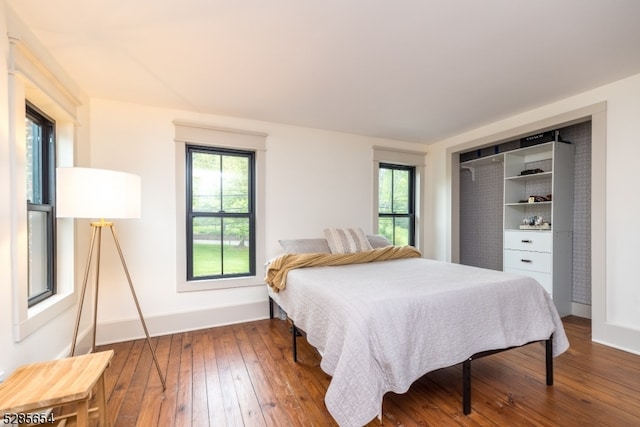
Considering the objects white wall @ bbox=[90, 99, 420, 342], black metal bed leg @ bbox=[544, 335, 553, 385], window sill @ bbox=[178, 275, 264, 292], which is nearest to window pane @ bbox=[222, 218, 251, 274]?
window sill @ bbox=[178, 275, 264, 292]

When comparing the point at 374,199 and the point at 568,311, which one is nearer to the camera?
the point at 568,311

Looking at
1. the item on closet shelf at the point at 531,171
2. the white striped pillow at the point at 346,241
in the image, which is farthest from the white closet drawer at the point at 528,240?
the white striped pillow at the point at 346,241

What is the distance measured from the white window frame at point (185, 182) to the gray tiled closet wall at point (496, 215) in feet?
10.6

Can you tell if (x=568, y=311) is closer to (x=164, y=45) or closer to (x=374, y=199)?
(x=374, y=199)

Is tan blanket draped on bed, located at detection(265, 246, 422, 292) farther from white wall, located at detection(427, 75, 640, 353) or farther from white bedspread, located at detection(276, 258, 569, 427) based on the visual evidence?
white wall, located at detection(427, 75, 640, 353)

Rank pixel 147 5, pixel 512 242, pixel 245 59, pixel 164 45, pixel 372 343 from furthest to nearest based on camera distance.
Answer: pixel 512 242 < pixel 245 59 < pixel 164 45 < pixel 147 5 < pixel 372 343

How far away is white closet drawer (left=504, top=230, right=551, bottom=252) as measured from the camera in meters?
3.19

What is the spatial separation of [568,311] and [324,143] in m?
3.54

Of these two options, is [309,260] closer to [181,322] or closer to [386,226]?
[181,322]

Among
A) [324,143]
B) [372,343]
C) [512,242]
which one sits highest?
[324,143]

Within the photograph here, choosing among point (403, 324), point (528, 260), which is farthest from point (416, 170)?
point (403, 324)

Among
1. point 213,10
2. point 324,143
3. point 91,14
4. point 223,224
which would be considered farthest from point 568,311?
point 91,14

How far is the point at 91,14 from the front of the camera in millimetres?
1640

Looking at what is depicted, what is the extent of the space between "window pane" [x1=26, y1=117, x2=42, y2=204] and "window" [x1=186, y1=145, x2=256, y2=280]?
119 centimetres
